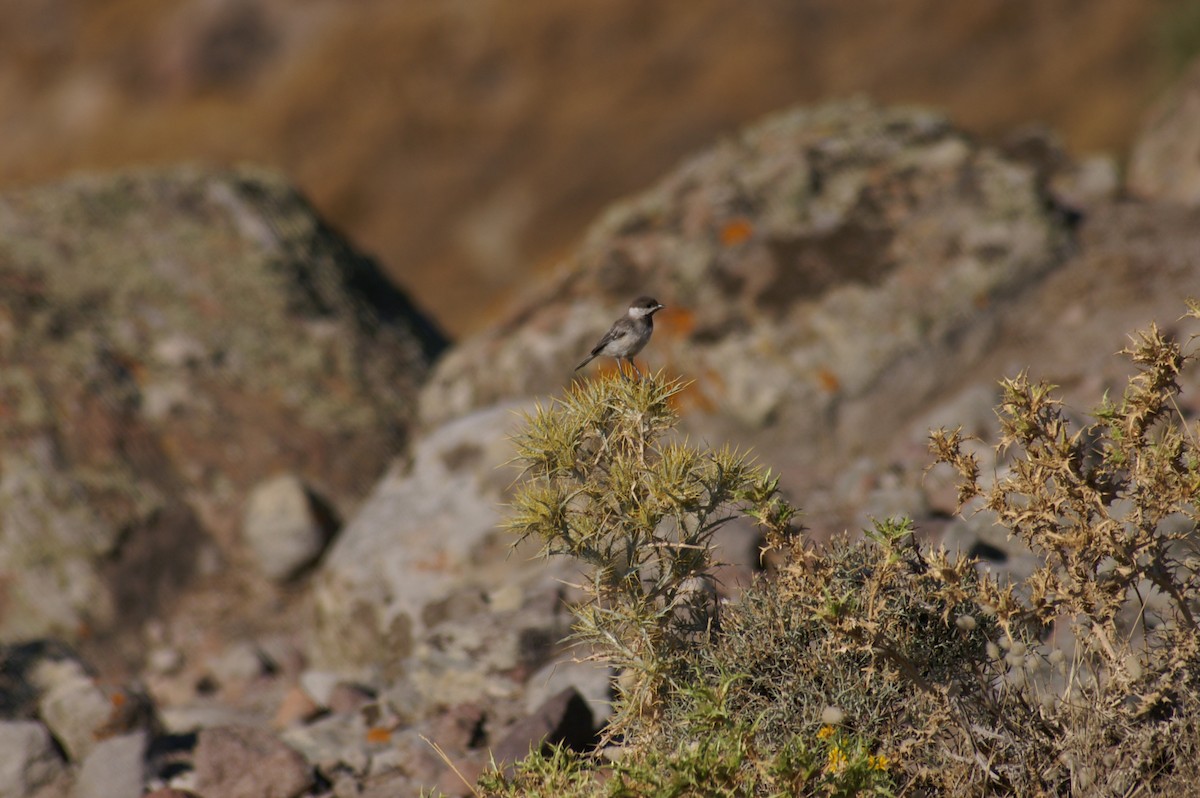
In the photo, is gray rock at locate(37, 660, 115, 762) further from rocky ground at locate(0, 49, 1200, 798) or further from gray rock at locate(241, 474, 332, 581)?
gray rock at locate(241, 474, 332, 581)

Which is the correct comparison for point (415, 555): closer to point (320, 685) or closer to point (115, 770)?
point (320, 685)

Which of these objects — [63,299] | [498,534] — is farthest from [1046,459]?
[63,299]

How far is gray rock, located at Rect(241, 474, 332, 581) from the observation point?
8.34 meters

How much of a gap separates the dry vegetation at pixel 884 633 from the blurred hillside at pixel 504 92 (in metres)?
19.6

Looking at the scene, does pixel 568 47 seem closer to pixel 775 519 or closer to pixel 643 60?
pixel 643 60

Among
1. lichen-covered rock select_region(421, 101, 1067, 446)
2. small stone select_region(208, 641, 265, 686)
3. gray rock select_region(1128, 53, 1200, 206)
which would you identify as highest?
gray rock select_region(1128, 53, 1200, 206)

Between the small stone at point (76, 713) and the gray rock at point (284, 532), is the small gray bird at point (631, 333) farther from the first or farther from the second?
the small stone at point (76, 713)

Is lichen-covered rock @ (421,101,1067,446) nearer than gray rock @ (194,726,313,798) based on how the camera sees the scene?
No

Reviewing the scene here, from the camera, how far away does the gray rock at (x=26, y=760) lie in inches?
227

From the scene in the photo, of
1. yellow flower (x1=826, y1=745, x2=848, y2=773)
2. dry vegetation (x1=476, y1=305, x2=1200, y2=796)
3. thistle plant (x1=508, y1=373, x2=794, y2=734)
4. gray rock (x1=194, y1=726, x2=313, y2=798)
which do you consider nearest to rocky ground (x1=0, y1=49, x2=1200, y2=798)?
gray rock (x1=194, y1=726, x2=313, y2=798)

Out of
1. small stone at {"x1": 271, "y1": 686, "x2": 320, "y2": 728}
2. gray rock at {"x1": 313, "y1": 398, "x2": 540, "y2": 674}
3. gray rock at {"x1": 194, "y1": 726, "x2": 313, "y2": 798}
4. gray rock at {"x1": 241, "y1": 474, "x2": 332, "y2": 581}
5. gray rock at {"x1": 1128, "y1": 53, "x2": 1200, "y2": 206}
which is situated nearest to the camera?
gray rock at {"x1": 194, "y1": 726, "x2": 313, "y2": 798}

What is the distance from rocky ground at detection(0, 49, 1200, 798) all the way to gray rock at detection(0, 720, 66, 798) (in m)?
0.02

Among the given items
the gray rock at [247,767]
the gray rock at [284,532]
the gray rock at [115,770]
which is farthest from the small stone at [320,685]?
the gray rock at [284,532]

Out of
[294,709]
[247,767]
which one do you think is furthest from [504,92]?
[247,767]
